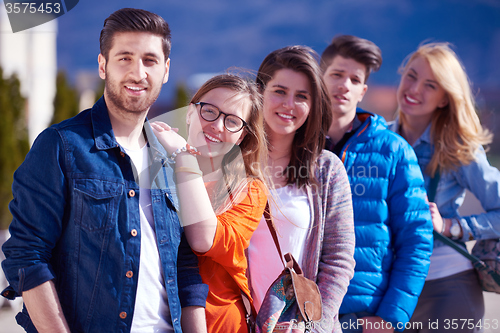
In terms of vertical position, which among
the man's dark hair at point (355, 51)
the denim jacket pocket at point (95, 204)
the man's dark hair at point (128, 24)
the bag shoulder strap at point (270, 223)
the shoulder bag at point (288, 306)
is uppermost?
the man's dark hair at point (355, 51)

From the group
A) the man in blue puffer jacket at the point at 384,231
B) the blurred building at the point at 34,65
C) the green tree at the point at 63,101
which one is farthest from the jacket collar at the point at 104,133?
the green tree at the point at 63,101

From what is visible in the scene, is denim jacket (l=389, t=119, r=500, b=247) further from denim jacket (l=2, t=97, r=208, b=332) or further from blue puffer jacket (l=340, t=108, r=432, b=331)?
denim jacket (l=2, t=97, r=208, b=332)

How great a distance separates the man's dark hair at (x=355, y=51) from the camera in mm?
2566

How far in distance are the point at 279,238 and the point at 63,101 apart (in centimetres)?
968

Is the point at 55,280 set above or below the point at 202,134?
below

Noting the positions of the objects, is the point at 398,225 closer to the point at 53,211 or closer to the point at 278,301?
the point at 278,301

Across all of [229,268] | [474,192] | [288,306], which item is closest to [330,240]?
[288,306]

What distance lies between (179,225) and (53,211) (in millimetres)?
445

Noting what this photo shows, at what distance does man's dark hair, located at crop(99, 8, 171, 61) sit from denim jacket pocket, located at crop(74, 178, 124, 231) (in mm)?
442

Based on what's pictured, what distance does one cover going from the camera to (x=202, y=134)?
1768 millimetres

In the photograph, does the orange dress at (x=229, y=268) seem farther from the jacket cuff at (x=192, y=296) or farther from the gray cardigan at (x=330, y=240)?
the gray cardigan at (x=330, y=240)

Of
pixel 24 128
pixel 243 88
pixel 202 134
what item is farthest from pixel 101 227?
pixel 24 128

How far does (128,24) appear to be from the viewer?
147 cm

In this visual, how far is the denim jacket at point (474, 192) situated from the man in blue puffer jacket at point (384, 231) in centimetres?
42
